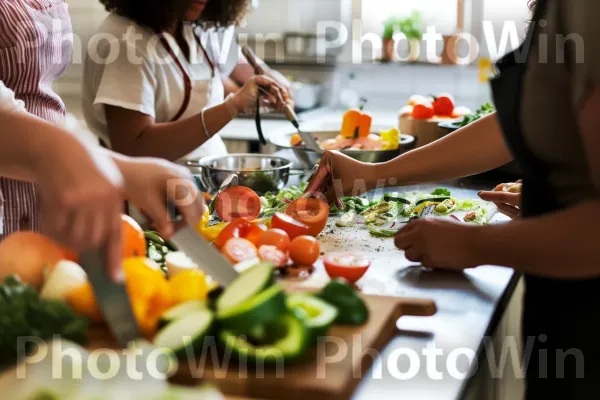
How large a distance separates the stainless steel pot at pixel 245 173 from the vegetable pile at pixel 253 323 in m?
0.92

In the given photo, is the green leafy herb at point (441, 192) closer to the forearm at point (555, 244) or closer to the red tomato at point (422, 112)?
the red tomato at point (422, 112)

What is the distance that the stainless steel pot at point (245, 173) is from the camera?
6.07 feet

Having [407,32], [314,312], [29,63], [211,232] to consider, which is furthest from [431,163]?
[407,32]

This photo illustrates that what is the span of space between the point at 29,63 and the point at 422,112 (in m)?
1.20

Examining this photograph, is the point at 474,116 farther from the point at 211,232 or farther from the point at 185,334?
the point at 185,334

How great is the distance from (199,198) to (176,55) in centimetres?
131

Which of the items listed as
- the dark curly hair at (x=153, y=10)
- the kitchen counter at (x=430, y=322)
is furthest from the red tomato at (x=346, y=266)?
the dark curly hair at (x=153, y=10)

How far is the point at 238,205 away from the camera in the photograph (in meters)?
1.56

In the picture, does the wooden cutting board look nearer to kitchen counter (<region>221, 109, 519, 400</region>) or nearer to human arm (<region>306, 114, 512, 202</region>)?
kitchen counter (<region>221, 109, 519, 400</region>)

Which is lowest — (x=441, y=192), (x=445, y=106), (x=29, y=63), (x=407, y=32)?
(x=441, y=192)

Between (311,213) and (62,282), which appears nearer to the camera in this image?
(62,282)

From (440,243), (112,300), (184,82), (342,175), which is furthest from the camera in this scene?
(184,82)

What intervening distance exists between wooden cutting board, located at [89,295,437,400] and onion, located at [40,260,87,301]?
0.21ft

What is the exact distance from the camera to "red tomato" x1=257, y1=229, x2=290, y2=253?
1.27 metres
